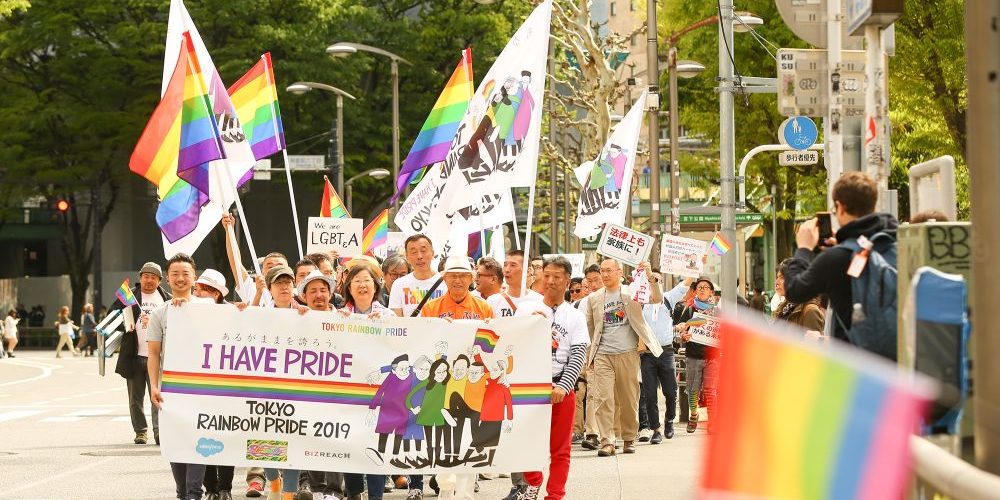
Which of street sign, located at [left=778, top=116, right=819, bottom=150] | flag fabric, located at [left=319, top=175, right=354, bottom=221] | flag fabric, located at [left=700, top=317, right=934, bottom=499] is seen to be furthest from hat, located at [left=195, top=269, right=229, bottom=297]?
flag fabric, located at [left=319, top=175, right=354, bottom=221]

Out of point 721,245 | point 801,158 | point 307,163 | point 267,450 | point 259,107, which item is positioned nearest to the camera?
point 267,450

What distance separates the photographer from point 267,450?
941cm

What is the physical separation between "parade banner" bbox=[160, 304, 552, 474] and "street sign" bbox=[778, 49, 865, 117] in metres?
2.57

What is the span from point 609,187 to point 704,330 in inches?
117

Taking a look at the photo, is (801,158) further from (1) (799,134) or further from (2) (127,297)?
(2) (127,297)

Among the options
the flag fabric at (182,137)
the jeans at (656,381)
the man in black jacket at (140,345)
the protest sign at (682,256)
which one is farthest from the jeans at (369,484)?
the protest sign at (682,256)

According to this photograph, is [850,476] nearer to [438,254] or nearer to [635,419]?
[438,254]

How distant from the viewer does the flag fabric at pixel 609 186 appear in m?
19.0

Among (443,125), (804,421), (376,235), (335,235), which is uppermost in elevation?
(443,125)

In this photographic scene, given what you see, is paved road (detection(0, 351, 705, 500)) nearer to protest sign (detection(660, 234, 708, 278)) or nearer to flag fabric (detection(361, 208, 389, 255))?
protest sign (detection(660, 234, 708, 278))

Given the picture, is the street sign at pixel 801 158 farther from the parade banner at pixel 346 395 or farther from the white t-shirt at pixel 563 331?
the parade banner at pixel 346 395

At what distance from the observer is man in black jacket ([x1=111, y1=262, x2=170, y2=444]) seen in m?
14.7

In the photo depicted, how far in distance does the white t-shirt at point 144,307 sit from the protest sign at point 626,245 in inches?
192

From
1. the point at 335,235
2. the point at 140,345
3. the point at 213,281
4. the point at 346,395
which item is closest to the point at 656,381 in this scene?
the point at 140,345
